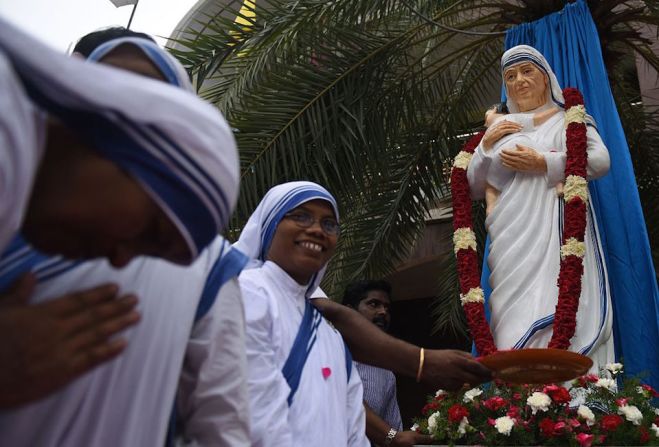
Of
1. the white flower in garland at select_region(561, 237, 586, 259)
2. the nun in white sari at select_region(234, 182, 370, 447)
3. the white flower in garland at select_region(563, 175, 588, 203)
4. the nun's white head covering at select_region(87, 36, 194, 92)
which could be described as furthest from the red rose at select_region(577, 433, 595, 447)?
the nun's white head covering at select_region(87, 36, 194, 92)

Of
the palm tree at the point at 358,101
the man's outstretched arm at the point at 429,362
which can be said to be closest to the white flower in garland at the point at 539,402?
the man's outstretched arm at the point at 429,362

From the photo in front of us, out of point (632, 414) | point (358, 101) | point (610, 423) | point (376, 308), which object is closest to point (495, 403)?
point (610, 423)

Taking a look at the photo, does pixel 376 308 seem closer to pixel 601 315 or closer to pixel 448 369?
pixel 601 315

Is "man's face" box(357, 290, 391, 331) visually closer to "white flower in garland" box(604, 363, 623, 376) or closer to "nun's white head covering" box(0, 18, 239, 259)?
"white flower in garland" box(604, 363, 623, 376)

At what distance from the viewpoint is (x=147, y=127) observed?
4.16 ft

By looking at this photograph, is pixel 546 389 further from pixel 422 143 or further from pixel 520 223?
pixel 422 143

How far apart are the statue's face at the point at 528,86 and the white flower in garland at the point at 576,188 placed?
0.88m

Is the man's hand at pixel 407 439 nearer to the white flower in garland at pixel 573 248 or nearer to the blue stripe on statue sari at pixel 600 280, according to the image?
the blue stripe on statue sari at pixel 600 280

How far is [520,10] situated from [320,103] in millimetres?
2245

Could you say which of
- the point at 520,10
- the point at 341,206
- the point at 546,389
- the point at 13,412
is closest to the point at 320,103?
the point at 341,206

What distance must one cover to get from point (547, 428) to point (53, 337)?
3703 mm

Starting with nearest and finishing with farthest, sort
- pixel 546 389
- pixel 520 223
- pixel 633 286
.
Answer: pixel 546 389
pixel 520 223
pixel 633 286

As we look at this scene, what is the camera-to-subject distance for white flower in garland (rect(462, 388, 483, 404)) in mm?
4992

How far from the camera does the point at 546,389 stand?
4770mm
